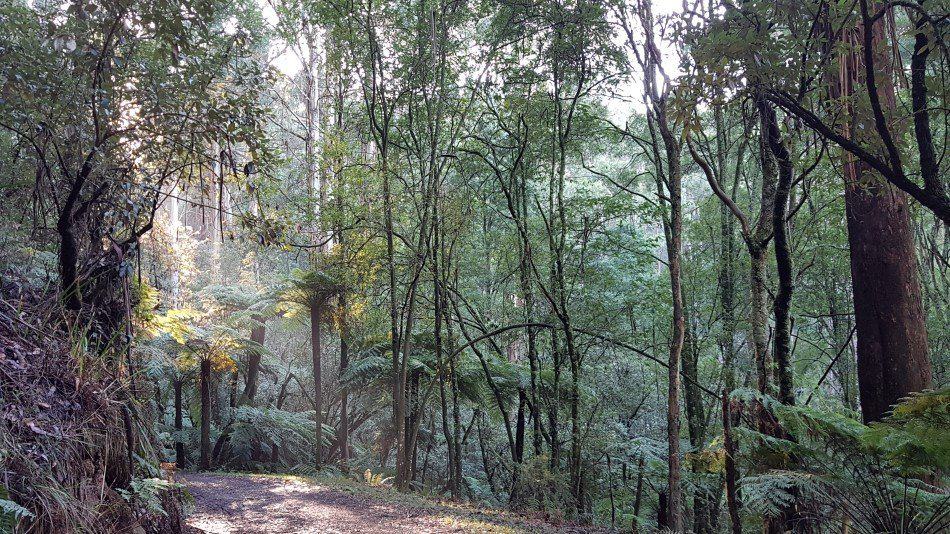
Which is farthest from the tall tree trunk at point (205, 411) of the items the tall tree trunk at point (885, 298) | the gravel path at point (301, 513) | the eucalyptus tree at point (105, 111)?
the tall tree trunk at point (885, 298)

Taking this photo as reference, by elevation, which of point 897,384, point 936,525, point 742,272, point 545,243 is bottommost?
point 936,525

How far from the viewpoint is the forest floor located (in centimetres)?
496

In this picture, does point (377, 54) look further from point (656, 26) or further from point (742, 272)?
point (742, 272)

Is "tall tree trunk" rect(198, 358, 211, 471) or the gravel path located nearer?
the gravel path

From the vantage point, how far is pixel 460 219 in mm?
8383

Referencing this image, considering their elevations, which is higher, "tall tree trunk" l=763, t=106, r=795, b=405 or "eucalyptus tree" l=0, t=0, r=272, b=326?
"eucalyptus tree" l=0, t=0, r=272, b=326

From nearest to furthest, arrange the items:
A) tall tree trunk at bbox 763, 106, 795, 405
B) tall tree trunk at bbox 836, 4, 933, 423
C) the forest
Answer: the forest < tall tree trunk at bbox 763, 106, 795, 405 < tall tree trunk at bbox 836, 4, 933, 423

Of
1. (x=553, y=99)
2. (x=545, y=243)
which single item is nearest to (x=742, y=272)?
(x=545, y=243)

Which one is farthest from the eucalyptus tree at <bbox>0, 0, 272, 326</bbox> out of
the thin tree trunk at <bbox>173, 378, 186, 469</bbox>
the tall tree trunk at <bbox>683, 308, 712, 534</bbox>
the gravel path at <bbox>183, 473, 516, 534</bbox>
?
the tall tree trunk at <bbox>683, 308, 712, 534</bbox>

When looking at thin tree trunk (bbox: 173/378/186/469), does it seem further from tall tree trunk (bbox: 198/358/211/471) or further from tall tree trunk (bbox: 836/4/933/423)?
tall tree trunk (bbox: 836/4/933/423)

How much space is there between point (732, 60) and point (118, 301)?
186 inches

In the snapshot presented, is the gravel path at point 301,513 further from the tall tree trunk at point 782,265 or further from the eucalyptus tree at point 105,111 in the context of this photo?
A: the tall tree trunk at point 782,265

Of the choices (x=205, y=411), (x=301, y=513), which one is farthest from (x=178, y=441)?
(x=301, y=513)

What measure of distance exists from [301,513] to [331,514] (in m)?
0.32
